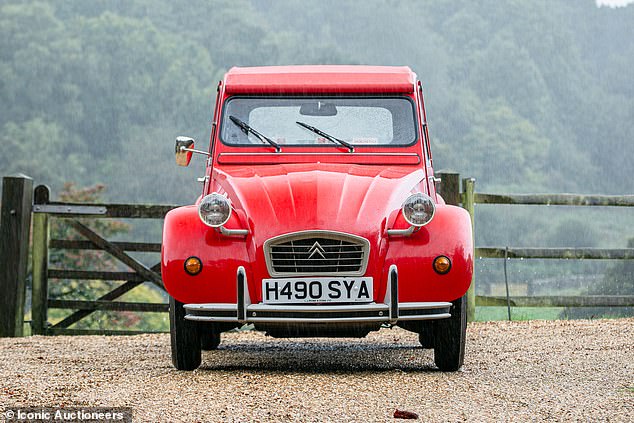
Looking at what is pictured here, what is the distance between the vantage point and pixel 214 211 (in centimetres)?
573

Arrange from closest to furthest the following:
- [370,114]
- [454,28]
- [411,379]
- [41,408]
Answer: [41,408], [411,379], [370,114], [454,28]

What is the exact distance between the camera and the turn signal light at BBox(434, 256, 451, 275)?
568 centimetres

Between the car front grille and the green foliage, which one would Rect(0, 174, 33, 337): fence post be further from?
the green foliage

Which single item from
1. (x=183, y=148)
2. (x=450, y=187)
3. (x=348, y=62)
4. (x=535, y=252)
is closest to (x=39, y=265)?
(x=183, y=148)

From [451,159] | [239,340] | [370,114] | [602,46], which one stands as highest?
[602,46]

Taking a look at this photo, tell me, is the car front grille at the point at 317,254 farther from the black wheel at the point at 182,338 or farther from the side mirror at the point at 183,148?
the side mirror at the point at 183,148

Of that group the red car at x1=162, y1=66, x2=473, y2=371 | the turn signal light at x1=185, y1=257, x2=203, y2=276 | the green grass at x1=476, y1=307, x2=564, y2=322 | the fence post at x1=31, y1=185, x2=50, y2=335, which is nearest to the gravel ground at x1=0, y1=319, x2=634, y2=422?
the red car at x1=162, y1=66, x2=473, y2=371

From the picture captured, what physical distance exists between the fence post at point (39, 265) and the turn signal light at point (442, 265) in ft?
17.0

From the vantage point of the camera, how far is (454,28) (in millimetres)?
85375

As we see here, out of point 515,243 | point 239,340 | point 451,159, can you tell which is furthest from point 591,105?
point 239,340

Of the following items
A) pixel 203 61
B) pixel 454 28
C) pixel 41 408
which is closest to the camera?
pixel 41 408

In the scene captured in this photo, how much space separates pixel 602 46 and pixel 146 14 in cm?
4136

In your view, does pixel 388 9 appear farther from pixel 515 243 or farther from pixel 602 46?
pixel 515 243

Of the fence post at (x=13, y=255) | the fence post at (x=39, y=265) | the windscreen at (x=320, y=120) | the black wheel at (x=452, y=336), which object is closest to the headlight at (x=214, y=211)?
the windscreen at (x=320, y=120)
